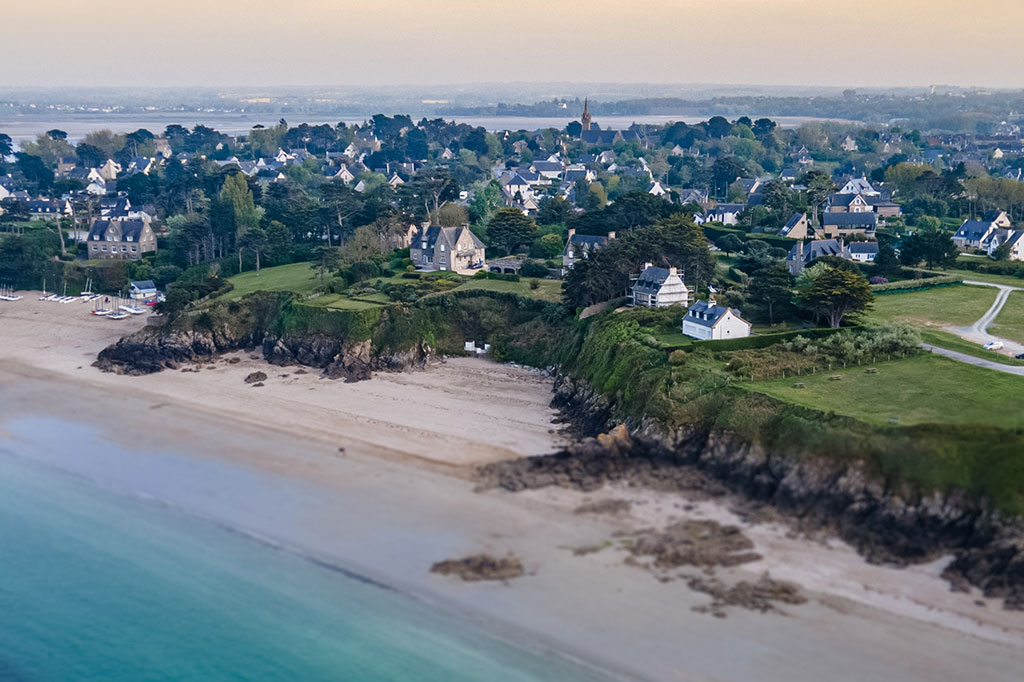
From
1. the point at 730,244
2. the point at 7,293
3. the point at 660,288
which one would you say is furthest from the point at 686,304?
the point at 7,293

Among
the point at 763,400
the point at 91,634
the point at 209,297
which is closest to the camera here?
the point at 91,634

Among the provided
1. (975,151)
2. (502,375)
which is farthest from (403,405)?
(975,151)

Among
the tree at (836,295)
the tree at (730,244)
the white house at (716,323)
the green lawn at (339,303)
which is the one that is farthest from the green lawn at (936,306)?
the green lawn at (339,303)

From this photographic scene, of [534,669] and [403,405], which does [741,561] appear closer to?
[534,669]

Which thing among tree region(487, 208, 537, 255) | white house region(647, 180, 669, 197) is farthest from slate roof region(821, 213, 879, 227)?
white house region(647, 180, 669, 197)

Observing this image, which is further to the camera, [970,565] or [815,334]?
[815,334]

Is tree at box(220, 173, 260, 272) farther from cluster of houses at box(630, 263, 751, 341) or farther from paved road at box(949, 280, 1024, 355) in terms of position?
paved road at box(949, 280, 1024, 355)

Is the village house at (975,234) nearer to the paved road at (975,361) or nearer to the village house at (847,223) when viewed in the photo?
the village house at (847,223)

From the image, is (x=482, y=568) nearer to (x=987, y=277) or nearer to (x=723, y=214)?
(x=987, y=277)
